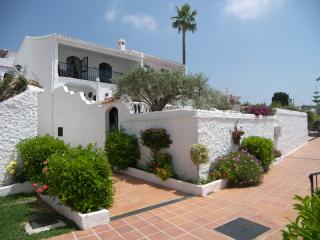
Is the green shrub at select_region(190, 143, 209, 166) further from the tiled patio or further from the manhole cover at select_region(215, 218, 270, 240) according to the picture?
the manhole cover at select_region(215, 218, 270, 240)

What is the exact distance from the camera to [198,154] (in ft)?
25.6

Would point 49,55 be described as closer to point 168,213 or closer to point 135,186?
point 135,186

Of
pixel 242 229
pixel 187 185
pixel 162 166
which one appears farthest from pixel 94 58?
pixel 242 229

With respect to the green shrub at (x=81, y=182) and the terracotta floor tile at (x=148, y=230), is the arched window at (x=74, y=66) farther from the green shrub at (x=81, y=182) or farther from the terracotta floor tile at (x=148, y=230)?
the terracotta floor tile at (x=148, y=230)

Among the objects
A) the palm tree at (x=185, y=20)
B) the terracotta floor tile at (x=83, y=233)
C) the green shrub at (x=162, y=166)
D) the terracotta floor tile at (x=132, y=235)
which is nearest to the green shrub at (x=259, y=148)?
the green shrub at (x=162, y=166)

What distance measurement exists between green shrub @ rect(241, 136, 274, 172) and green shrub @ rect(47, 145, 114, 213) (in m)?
6.62

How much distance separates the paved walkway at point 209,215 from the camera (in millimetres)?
4871

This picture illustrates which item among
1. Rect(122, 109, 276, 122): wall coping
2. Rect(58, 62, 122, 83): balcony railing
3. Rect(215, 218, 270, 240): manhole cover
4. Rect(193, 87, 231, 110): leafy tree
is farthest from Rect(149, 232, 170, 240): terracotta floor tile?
Rect(58, 62, 122, 83): balcony railing

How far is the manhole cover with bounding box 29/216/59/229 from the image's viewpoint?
5230 millimetres

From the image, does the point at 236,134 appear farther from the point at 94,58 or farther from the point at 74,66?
the point at 94,58

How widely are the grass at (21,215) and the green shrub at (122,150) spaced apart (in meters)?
3.46

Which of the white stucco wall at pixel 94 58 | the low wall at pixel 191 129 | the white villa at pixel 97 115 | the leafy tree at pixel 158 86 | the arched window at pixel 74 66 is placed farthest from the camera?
→ the arched window at pixel 74 66

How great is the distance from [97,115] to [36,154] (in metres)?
5.83

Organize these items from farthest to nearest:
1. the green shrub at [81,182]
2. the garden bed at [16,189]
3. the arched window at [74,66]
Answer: the arched window at [74,66] < the garden bed at [16,189] < the green shrub at [81,182]
